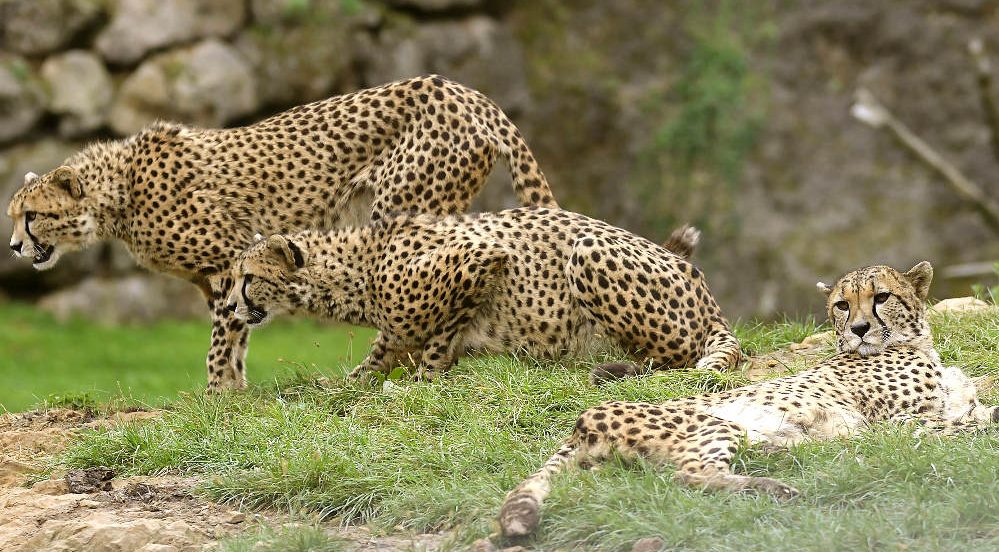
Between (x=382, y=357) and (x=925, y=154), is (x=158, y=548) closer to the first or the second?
(x=382, y=357)

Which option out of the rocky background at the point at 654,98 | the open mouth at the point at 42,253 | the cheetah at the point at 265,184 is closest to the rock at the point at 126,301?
the rocky background at the point at 654,98

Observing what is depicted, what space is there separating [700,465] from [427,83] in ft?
9.79

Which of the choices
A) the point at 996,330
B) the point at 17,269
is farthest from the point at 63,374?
the point at 996,330

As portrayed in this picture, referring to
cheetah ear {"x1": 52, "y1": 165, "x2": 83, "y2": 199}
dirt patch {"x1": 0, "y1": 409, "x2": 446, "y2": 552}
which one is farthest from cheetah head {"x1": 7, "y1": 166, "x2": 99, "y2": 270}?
dirt patch {"x1": 0, "y1": 409, "x2": 446, "y2": 552}

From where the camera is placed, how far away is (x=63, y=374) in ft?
31.4

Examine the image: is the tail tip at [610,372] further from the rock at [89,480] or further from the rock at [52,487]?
the rock at [52,487]

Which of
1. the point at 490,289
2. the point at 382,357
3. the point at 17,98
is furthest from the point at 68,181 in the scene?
the point at 17,98

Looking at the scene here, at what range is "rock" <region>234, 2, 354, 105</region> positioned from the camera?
10898 mm

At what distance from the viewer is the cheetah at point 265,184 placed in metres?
6.23

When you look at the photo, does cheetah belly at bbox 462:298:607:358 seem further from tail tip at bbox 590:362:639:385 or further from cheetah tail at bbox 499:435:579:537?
cheetah tail at bbox 499:435:579:537

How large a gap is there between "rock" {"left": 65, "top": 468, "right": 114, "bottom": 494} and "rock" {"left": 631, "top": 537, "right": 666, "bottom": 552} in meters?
2.12

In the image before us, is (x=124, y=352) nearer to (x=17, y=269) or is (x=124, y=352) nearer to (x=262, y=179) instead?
(x=17, y=269)

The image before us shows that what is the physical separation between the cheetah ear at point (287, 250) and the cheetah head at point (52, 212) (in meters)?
1.09

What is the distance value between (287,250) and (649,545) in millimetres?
2753
